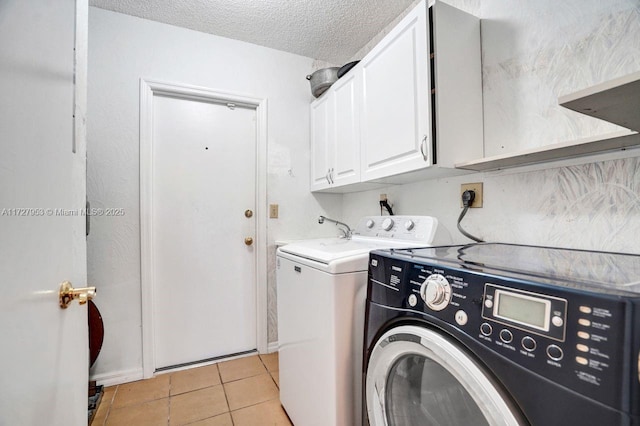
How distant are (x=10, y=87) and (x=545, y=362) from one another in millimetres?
998

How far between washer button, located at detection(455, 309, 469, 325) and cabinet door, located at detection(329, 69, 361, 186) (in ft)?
4.12

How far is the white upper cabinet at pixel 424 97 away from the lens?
1289 mm

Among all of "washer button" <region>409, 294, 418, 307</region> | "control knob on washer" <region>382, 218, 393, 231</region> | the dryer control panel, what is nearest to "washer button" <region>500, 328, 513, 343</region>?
the dryer control panel

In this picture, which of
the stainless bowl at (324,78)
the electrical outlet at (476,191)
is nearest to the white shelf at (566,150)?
the electrical outlet at (476,191)

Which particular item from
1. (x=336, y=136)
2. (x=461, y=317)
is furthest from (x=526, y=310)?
(x=336, y=136)

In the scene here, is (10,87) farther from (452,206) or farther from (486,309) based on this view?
(452,206)

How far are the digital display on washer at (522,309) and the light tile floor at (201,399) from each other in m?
1.43

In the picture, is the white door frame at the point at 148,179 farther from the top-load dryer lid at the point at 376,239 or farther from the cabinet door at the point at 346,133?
the top-load dryer lid at the point at 376,239

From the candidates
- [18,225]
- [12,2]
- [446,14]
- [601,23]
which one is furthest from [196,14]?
[601,23]

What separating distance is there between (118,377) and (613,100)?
2.74 metres

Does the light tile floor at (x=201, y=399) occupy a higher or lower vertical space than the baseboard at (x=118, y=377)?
lower

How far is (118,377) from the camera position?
189cm

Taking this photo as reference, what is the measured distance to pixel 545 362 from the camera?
507 mm

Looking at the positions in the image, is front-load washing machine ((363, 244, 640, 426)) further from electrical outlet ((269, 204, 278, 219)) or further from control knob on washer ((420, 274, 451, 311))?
electrical outlet ((269, 204, 278, 219))
